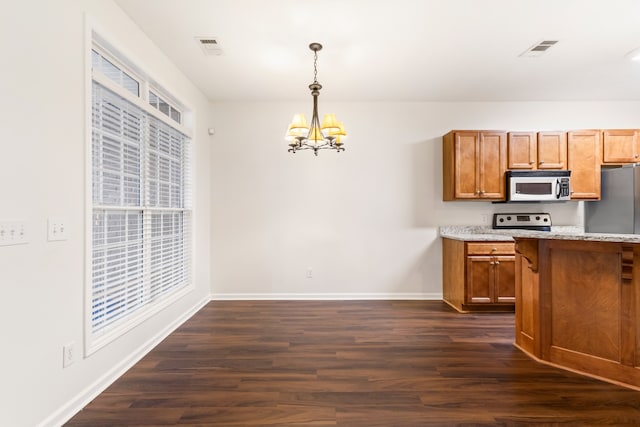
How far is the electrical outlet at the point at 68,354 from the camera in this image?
74.9 inches

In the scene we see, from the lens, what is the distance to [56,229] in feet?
6.08

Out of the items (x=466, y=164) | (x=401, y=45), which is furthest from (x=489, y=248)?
(x=401, y=45)

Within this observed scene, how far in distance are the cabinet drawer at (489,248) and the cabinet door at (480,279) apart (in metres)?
0.06

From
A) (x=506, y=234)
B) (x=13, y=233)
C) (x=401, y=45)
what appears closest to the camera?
(x=13, y=233)

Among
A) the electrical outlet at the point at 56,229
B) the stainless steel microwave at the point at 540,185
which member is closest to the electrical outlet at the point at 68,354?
the electrical outlet at the point at 56,229

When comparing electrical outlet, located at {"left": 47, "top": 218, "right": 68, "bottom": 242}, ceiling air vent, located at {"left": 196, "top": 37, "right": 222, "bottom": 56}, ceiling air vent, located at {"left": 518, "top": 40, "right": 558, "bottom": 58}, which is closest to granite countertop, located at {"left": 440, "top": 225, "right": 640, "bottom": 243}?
ceiling air vent, located at {"left": 518, "top": 40, "right": 558, "bottom": 58}

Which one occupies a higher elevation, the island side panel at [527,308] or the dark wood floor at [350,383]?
the island side panel at [527,308]

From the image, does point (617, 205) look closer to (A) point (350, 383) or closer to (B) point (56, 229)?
(A) point (350, 383)

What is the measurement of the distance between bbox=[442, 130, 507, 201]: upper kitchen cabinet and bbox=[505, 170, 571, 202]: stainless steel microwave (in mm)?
147

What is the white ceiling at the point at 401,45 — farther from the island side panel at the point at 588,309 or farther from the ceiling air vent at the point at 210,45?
the island side panel at the point at 588,309

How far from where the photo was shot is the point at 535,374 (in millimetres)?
2453

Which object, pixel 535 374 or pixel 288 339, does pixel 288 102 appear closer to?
pixel 288 339

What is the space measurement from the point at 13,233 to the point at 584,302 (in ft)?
11.5

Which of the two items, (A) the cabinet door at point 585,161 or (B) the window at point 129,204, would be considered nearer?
(B) the window at point 129,204
